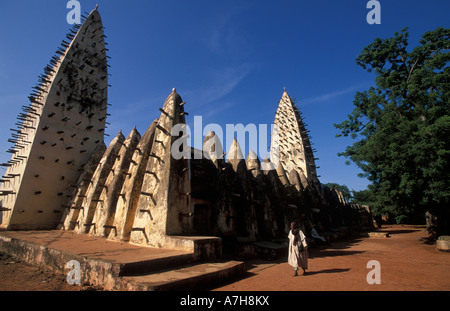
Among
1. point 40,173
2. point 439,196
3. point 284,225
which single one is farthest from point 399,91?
point 40,173

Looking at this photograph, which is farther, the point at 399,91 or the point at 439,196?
the point at 399,91

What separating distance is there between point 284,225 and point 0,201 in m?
19.8

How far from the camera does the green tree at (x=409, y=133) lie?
11.4 meters

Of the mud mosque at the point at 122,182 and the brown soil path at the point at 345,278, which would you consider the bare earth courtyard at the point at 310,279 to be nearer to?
the brown soil path at the point at 345,278

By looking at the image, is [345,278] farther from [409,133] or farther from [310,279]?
[409,133]

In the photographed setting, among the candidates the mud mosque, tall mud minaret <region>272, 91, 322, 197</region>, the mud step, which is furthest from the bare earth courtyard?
tall mud minaret <region>272, 91, 322, 197</region>

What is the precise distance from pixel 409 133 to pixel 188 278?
46.8 ft

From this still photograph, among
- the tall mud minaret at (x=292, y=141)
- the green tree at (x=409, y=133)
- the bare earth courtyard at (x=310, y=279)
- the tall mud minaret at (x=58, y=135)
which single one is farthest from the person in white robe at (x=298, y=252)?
the tall mud minaret at (x=292, y=141)

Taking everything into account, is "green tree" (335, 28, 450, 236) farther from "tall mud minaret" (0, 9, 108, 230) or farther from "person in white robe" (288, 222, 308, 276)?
"tall mud minaret" (0, 9, 108, 230)

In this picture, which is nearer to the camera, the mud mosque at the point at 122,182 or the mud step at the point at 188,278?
the mud step at the point at 188,278

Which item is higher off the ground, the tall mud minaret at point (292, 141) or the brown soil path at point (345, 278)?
the tall mud minaret at point (292, 141)

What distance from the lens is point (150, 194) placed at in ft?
26.9

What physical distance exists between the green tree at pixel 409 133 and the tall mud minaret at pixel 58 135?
→ 19.2m
